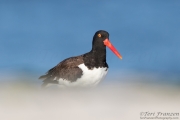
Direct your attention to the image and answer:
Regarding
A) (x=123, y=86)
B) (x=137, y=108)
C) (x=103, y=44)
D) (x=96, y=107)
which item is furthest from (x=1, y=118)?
(x=103, y=44)

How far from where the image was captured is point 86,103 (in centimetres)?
993

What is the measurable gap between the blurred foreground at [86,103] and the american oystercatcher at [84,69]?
1111 millimetres

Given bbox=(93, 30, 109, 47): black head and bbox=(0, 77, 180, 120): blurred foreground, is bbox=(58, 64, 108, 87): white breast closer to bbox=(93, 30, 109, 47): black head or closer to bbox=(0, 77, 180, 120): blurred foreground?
bbox=(0, 77, 180, 120): blurred foreground

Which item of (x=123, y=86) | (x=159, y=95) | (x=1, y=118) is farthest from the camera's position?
(x=123, y=86)

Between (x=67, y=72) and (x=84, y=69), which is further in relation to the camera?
(x=67, y=72)

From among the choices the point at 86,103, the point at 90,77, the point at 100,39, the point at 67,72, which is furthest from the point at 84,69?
the point at 86,103

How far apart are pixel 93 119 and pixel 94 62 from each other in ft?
16.3

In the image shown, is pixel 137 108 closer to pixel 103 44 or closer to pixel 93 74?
pixel 93 74

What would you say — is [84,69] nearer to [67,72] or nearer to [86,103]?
[67,72]

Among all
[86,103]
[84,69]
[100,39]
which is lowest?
[86,103]

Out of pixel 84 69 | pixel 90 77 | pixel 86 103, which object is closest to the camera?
pixel 86 103

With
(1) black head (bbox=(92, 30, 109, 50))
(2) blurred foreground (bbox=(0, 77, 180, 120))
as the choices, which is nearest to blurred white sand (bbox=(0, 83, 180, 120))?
(2) blurred foreground (bbox=(0, 77, 180, 120))

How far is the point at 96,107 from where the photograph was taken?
9.55 metres

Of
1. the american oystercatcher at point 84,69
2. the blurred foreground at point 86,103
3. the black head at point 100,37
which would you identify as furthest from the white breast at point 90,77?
the black head at point 100,37
